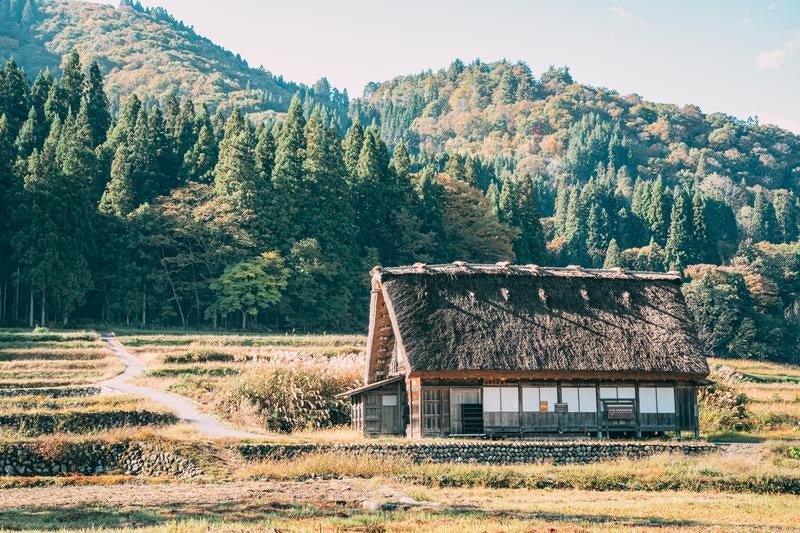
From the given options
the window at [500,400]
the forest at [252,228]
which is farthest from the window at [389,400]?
the forest at [252,228]

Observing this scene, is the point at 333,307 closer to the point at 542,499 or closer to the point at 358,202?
the point at 358,202

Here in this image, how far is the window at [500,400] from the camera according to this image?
101ft

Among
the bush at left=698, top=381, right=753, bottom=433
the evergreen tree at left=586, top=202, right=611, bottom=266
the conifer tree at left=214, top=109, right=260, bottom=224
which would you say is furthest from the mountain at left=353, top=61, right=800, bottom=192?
the bush at left=698, top=381, right=753, bottom=433

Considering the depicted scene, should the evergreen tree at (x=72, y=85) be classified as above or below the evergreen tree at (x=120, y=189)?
above

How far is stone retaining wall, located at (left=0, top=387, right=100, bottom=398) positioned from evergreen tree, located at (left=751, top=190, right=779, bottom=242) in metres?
89.5

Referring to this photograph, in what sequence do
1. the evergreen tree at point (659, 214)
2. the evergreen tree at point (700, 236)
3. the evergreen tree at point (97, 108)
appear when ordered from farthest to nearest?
the evergreen tree at point (659, 214)
the evergreen tree at point (700, 236)
the evergreen tree at point (97, 108)

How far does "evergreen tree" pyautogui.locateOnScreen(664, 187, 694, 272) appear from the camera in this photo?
87375 millimetres

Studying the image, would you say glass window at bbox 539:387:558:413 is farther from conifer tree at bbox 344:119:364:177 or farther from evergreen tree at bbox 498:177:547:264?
evergreen tree at bbox 498:177:547:264

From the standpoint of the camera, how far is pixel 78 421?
30172 millimetres

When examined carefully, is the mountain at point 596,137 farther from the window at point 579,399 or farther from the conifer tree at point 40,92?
the window at point 579,399

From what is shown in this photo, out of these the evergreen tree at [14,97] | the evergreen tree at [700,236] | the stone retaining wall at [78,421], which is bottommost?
the stone retaining wall at [78,421]

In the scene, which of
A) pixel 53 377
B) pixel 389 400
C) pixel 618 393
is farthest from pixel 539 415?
pixel 53 377

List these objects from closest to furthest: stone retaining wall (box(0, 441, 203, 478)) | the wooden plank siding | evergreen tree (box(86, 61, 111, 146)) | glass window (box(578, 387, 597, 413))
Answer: stone retaining wall (box(0, 441, 203, 478)), the wooden plank siding, glass window (box(578, 387, 597, 413)), evergreen tree (box(86, 61, 111, 146))

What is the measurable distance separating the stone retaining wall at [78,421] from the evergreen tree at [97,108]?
1836 inches
